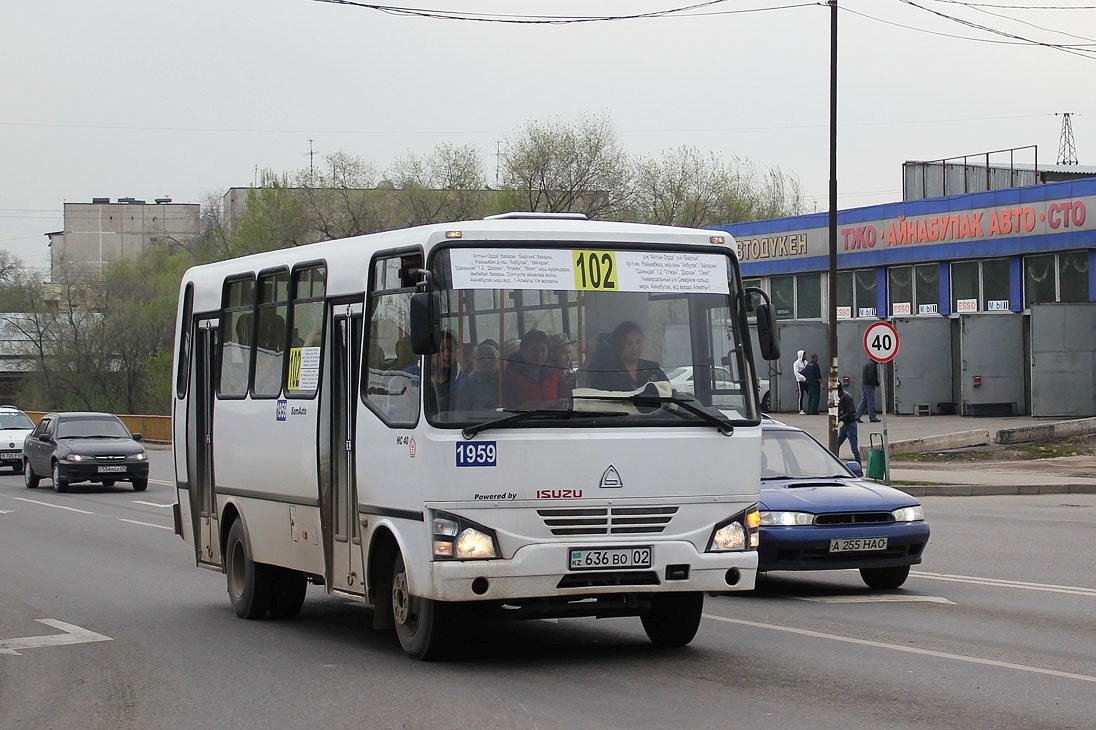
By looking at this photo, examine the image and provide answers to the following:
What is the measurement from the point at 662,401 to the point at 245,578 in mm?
Result: 4535

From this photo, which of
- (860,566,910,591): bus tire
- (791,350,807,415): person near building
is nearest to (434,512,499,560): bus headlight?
(860,566,910,591): bus tire

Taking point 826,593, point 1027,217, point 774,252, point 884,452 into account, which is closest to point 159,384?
point 774,252

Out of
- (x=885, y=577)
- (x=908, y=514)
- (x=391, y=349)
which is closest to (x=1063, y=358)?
(x=885, y=577)

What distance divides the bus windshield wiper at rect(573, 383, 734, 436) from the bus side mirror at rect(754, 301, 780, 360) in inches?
21.3

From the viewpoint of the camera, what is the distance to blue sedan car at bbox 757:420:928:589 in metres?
12.2

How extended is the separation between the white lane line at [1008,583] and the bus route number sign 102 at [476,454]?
20.5 feet

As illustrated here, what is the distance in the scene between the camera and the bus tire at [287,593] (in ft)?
38.7

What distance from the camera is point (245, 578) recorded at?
39.1 ft

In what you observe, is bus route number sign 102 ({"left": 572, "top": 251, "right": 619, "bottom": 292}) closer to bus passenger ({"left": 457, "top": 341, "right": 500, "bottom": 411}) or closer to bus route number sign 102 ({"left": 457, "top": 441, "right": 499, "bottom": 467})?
bus passenger ({"left": 457, "top": 341, "right": 500, "bottom": 411})

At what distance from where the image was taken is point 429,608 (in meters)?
8.96

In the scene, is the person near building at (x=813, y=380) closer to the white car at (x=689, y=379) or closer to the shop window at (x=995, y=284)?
the shop window at (x=995, y=284)

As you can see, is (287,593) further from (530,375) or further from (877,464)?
(877,464)

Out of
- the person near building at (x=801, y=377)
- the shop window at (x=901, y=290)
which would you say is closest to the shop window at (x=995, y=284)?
the shop window at (x=901, y=290)

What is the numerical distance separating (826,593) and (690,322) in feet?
14.8
